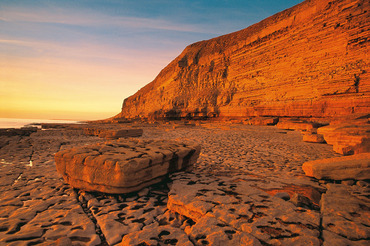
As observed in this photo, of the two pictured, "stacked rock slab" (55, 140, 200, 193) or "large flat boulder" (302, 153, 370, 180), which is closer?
"stacked rock slab" (55, 140, 200, 193)

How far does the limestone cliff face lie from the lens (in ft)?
49.5

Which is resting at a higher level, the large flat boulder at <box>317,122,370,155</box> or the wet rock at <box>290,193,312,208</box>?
the large flat boulder at <box>317,122,370,155</box>

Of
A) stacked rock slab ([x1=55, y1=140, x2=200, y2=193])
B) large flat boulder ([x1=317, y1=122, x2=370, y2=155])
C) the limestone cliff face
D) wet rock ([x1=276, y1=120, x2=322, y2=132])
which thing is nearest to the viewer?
stacked rock slab ([x1=55, y1=140, x2=200, y2=193])

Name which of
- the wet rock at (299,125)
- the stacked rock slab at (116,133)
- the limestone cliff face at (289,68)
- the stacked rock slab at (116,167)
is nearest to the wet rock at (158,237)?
the stacked rock slab at (116,167)

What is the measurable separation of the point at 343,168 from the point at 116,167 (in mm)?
3790

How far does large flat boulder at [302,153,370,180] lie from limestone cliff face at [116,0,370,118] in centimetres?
1385

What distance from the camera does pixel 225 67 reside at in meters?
30.2

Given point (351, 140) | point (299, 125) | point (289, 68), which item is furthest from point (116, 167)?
point (289, 68)

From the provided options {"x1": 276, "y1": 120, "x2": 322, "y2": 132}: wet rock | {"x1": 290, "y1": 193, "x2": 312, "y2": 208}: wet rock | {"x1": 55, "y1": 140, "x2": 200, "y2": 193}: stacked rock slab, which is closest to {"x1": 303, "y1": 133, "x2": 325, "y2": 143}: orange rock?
{"x1": 276, "y1": 120, "x2": 322, "y2": 132}: wet rock

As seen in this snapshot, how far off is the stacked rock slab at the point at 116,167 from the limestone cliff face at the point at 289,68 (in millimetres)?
16334

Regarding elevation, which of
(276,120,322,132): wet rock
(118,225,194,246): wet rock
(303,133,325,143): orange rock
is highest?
(276,120,322,132): wet rock

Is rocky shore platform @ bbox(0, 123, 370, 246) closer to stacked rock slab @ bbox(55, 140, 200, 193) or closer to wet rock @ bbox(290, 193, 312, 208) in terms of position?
wet rock @ bbox(290, 193, 312, 208)

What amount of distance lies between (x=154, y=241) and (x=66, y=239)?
0.81m

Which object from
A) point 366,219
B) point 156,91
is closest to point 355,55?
point 366,219
